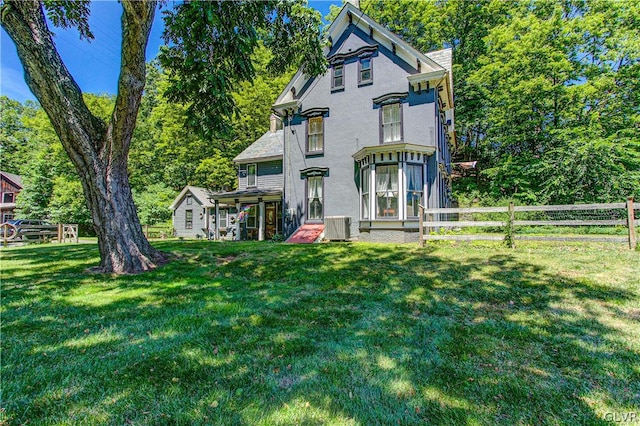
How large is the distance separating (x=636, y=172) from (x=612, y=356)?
64.0 ft

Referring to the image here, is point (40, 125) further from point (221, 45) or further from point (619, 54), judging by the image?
point (619, 54)

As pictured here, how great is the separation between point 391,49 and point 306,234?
29.1 feet

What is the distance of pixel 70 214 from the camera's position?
25.2 meters

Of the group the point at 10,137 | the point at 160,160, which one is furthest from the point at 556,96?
the point at 10,137

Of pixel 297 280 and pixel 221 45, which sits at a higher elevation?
pixel 221 45

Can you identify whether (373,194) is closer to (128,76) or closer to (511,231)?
(511,231)

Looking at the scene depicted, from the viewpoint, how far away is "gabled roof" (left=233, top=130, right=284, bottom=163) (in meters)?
17.7

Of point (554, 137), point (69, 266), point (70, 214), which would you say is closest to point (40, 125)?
point (70, 214)

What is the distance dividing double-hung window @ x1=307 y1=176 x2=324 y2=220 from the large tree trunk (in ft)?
27.1

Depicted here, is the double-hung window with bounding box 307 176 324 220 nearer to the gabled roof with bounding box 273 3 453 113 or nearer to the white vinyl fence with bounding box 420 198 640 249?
the gabled roof with bounding box 273 3 453 113

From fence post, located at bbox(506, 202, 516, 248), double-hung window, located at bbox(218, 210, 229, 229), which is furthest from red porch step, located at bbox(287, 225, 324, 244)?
double-hung window, located at bbox(218, 210, 229, 229)

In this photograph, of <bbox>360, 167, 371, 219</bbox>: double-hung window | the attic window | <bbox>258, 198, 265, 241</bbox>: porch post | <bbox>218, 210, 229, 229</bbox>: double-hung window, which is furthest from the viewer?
<bbox>218, 210, 229, 229</bbox>: double-hung window

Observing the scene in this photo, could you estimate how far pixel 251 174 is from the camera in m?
18.7

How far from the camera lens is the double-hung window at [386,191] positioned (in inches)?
469
